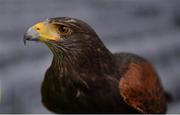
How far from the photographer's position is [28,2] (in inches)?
227

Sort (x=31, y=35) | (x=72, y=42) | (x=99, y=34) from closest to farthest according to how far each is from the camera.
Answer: (x=31, y=35) → (x=72, y=42) → (x=99, y=34)

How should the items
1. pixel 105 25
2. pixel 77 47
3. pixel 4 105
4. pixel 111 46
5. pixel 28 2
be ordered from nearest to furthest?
pixel 77 47 < pixel 4 105 < pixel 111 46 < pixel 105 25 < pixel 28 2

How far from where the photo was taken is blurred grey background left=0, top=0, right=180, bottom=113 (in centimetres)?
425

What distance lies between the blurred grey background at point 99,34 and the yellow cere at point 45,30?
5.45 ft

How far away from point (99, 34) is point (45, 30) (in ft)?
9.65

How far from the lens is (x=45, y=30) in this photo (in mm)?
1987

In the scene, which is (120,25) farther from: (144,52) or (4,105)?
(4,105)

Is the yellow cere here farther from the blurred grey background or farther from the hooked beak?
the blurred grey background

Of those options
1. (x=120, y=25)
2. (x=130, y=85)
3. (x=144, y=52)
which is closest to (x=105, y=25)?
(x=120, y=25)

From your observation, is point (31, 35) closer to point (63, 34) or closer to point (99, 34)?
point (63, 34)

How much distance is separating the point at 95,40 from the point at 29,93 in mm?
1997

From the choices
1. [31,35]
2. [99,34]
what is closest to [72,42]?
[31,35]

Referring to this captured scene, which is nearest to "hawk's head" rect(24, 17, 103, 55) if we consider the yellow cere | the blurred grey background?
the yellow cere

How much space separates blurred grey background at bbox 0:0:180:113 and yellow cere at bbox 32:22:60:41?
65.4 inches
